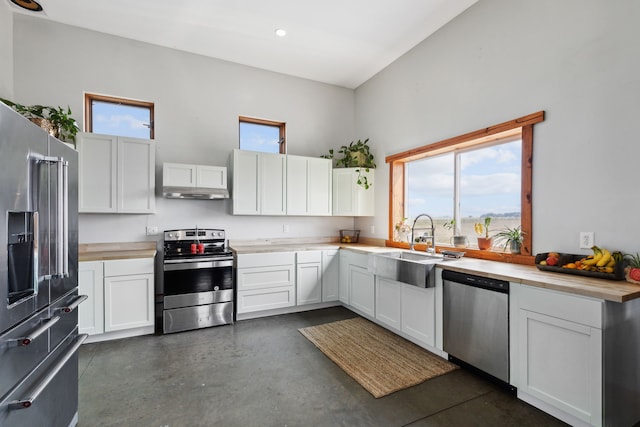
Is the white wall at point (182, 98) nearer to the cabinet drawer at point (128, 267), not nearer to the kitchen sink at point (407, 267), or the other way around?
the cabinet drawer at point (128, 267)

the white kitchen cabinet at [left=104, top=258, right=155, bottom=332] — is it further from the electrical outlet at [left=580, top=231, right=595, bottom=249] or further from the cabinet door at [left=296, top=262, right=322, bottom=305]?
the electrical outlet at [left=580, top=231, right=595, bottom=249]

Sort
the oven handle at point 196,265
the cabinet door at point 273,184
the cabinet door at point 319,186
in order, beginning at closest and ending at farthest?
the oven handle at point 196,265, the cabinet door at point 273,184, the cabinet door at point 319,186

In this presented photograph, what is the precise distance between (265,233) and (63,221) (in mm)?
2850

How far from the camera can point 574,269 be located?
2.01 meters

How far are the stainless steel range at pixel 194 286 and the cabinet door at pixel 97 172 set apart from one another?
2.36ft

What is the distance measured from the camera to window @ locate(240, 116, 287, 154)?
4270mm

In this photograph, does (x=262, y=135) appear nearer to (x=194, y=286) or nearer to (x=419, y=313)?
(x=194, y=286)

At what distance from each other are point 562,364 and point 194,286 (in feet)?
10.5

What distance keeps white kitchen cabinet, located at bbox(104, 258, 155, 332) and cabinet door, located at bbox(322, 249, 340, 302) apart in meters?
2.00

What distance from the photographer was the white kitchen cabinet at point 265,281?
3508 millimetres

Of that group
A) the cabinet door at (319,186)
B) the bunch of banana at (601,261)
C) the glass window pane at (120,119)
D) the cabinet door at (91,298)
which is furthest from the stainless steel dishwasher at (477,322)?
the glass window pane at (120,119)

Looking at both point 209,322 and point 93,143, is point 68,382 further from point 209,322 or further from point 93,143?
point 93,143

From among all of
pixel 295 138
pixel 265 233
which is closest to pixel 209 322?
pixel 265 233

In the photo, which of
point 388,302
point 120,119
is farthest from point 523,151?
point 120,119
